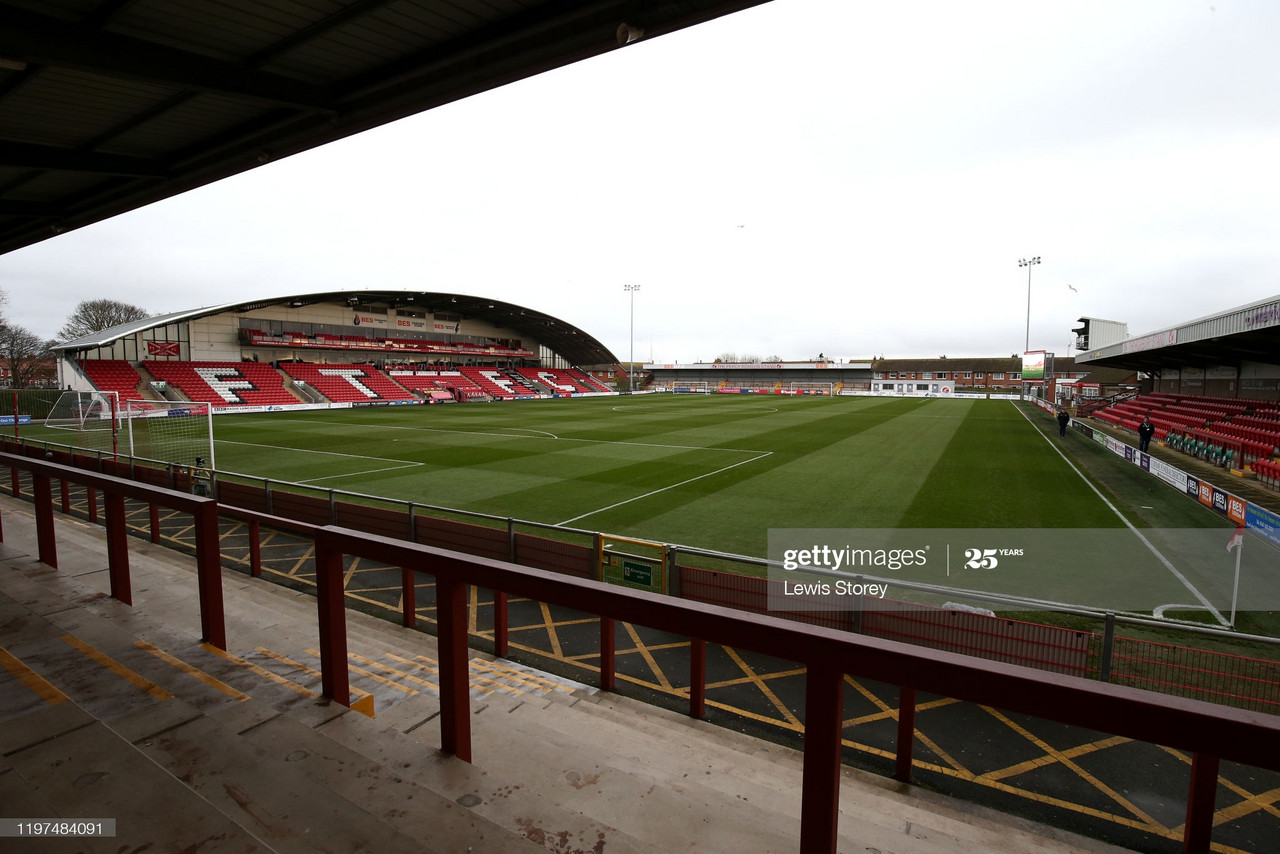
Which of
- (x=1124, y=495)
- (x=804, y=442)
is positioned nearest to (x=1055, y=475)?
(x=1124, y=495)

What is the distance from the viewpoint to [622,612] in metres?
2.17

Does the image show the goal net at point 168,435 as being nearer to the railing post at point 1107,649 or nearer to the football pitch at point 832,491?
the football pitch at point 832,491

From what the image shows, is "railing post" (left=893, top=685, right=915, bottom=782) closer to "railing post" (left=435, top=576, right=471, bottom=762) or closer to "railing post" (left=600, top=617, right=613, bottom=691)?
"railing post" (left=600, top=617, right=613, bottom=691)

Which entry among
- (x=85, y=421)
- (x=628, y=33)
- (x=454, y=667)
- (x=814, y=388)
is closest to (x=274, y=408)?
(x=85, y=421)

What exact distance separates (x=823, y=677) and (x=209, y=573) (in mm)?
4063

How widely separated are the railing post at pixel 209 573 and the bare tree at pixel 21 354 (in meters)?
69.5

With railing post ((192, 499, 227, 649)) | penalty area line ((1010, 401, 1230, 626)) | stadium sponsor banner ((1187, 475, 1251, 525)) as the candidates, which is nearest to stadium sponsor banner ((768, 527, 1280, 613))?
penalty area line ((1010, 401, 1230, 626))

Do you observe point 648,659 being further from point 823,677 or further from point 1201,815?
point 823,677

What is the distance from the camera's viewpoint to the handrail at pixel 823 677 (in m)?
1.43

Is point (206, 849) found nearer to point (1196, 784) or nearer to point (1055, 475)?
point (1196, 784)

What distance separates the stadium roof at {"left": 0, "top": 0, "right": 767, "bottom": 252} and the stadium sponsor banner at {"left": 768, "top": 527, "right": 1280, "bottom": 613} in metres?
5.38

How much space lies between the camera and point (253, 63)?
480 cm

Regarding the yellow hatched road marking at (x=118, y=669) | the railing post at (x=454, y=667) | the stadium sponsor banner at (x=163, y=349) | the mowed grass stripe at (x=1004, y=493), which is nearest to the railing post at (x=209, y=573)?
the yellow hatched road marking at (x=118, y=669)

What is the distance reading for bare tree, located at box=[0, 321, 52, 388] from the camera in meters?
53.8
